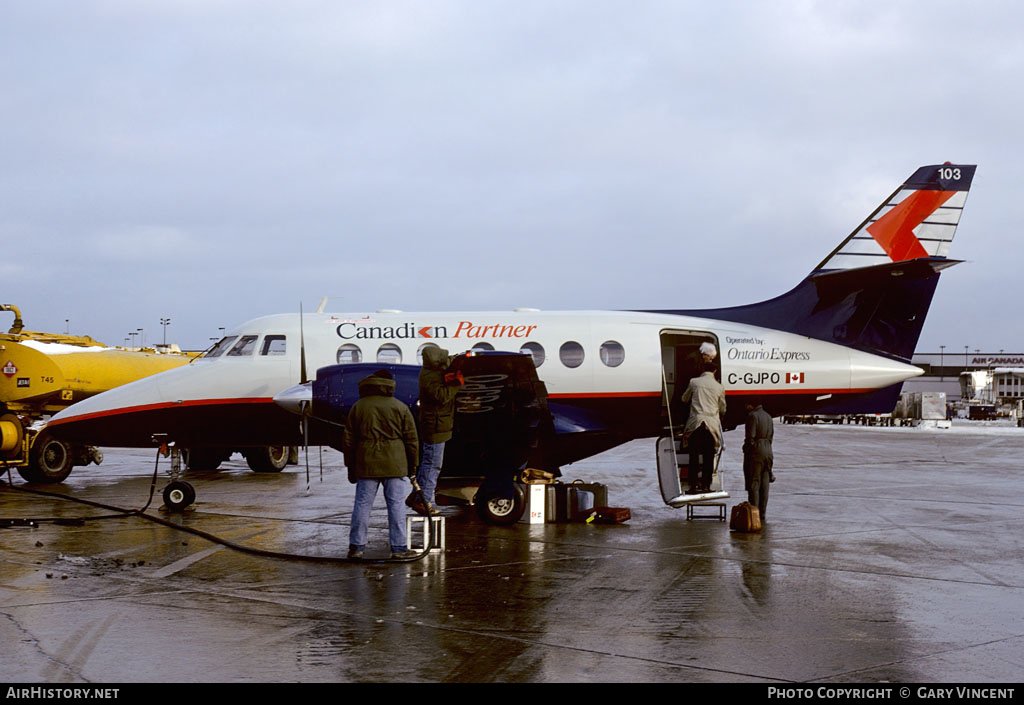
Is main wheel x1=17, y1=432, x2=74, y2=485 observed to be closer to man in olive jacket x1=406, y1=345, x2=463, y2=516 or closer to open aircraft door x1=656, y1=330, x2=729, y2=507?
man in olive jacket x1=406, y1=345, x2=463, y2=516

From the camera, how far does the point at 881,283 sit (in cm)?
1648

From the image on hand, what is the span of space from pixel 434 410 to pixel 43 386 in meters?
13.9

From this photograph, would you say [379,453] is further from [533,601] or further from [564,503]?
[564,503]

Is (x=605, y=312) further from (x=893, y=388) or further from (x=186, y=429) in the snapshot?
(x=186, y=429)

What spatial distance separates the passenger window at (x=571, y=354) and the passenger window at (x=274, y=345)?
4.84 metres

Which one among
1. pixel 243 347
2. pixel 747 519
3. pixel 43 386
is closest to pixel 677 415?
pixel 747 519

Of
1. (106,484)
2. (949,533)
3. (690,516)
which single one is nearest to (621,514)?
(690,516)

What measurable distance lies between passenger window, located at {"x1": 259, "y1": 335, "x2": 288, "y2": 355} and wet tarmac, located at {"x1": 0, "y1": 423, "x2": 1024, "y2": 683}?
302 centimetres

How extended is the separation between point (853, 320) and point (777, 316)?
1.32 m

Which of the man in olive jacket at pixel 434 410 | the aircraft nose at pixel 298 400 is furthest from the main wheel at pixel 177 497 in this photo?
the man in olive jacket at pixel 434 410

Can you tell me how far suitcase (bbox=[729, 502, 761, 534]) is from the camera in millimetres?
11828

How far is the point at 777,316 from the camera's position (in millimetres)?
16891

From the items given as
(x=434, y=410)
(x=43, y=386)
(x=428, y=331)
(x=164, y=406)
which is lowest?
(x=434, y=410)

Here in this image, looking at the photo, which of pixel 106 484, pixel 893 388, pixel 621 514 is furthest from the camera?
pixel 106 484
